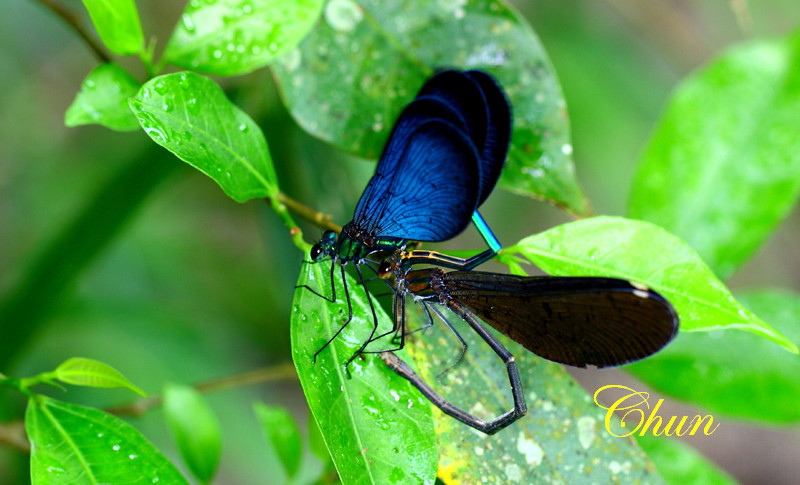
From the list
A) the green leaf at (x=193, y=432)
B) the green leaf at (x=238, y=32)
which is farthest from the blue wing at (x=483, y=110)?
the green leaf at (x=193, y=432)

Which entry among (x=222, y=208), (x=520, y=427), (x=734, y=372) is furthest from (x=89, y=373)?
(x=222, y=208)

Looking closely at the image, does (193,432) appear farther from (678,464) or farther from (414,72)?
(678,464)

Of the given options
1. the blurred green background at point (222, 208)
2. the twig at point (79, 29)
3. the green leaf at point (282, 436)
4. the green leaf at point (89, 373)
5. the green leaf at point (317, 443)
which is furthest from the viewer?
the blurred green background at point (222, 208)

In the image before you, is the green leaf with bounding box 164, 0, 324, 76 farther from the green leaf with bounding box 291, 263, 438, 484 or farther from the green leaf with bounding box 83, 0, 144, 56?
the green leaf with bounding box 291, 263, 438, 484

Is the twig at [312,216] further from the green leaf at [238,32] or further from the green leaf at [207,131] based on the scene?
the green leaf at [238,32]

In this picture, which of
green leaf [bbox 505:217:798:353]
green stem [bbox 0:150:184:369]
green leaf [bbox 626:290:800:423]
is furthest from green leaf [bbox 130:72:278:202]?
green leaf [bbox 626:290:800:423]

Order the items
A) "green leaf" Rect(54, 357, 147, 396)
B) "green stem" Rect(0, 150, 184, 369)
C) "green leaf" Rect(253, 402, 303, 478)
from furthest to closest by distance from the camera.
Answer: "green stem" Rect(0, 150, 184, 369) < "green leaf" Rect(253, 402, 303, 478) < "green leaf" Rect(54, 357, 147, 396)

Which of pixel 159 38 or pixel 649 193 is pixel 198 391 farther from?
pixel 159 38
